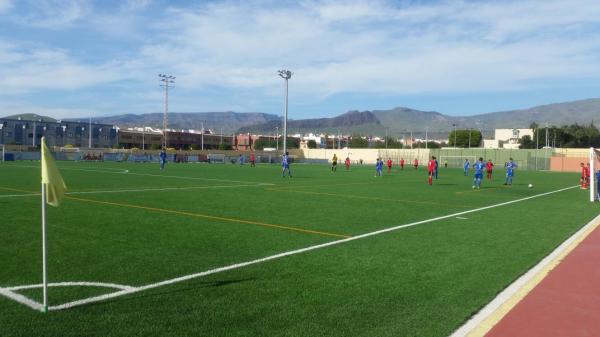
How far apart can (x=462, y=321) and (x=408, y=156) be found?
97.6m

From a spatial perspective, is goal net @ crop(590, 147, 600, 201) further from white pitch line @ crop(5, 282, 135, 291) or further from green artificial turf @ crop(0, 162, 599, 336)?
white pitch line @ crop(5, 282, 135, 291)

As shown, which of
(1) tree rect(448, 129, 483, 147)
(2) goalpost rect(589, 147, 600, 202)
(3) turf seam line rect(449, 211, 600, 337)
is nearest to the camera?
(3) turf seam line rect(449, 211, 600, 337)

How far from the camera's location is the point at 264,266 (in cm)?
764

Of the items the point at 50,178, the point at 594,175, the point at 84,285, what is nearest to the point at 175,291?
the point at 84,285

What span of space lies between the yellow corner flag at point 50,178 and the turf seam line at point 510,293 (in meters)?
4.51

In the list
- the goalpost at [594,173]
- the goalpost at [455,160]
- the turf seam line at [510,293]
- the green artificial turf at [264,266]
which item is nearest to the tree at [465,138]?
the goalpost at [455,160]

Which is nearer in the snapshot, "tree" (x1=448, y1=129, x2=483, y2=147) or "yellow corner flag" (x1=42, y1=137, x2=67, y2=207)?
"yellow corner flag" (x1=42, y1=137, x2=67, y2=207)

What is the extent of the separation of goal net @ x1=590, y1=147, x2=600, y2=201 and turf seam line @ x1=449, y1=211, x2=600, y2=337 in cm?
1325

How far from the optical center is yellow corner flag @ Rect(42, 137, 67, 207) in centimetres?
520

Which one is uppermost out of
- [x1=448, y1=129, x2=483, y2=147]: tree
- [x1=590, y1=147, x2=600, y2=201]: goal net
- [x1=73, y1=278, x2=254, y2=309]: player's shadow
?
[x1=448, y1=129, x2=483, y2=147]: tree

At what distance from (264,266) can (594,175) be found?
20277mm

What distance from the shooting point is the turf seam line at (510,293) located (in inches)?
202

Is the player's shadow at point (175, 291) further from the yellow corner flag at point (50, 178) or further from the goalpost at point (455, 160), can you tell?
the goalpost at point (455, 160)

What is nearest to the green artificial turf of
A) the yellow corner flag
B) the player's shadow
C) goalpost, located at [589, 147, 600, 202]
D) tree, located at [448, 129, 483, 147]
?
the player's shadow
